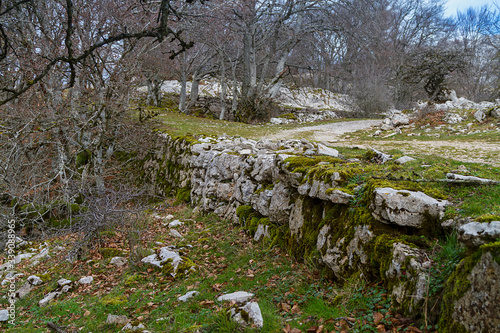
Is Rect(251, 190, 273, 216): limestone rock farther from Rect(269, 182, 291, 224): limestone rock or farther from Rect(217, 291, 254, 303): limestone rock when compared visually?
Rect(217, 291, 254, 303): limestone rock

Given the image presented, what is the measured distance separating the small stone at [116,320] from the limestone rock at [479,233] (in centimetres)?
363

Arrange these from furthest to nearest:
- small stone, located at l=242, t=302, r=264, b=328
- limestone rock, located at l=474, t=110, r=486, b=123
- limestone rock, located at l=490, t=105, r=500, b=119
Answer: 1. limestone rock, located at l=474, t=110, r=486, b=123
2. limestone rock, located at l=490, t=105, r=500, b=119
3. small stone, located at l=242, t=302, r=264, b=328

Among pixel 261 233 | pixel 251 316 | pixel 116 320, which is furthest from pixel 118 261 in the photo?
pixel 251 316

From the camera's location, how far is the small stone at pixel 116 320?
3.43 m

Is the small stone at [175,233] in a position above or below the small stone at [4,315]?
above

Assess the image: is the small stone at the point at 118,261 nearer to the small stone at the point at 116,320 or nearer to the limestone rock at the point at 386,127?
the small stone at the point at 116,320

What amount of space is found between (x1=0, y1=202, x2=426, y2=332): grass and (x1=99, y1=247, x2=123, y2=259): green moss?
0.14 meters

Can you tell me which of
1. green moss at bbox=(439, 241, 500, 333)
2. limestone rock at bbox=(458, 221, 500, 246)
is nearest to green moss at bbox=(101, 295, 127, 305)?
green moss at bbox=(439, 241, 500, 333)

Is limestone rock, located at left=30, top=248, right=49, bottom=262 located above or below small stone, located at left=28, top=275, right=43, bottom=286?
below

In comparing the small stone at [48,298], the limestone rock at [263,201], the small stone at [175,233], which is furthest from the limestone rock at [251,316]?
the small stone at [175,233]

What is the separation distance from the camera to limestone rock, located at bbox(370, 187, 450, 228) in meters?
2.83

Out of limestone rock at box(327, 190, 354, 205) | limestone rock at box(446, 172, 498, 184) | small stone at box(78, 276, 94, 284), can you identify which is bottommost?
Result: small stone at box(78, 276, 94, 284)

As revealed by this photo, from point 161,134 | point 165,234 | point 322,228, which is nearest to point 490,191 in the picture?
point 322,228

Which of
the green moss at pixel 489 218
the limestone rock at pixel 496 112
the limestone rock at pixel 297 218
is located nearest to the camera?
the green moss at pixel 489 218
